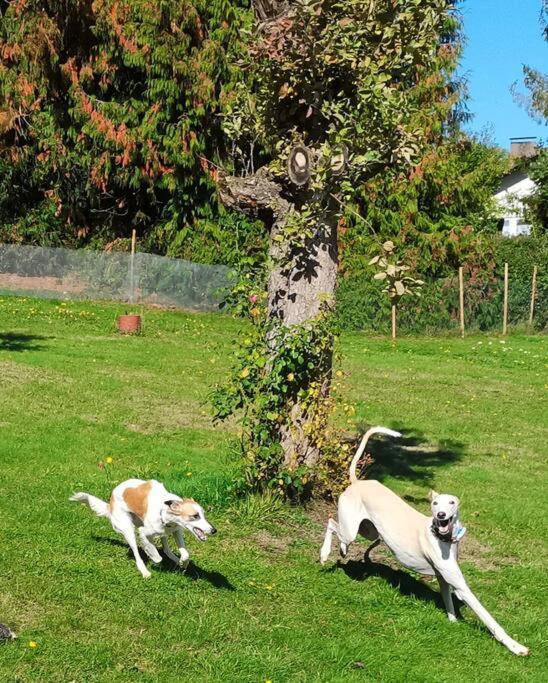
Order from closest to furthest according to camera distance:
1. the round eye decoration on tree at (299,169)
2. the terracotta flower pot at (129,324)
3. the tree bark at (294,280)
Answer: the round eye decoration on tree at (299,169), the tree bark at (294,280), the terracotta flower pot at (129,324)

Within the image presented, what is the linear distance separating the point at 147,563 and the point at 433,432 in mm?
7124

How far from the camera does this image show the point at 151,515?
608 cm

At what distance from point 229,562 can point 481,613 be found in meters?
1.94

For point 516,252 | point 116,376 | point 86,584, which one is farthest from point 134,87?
point 86,584

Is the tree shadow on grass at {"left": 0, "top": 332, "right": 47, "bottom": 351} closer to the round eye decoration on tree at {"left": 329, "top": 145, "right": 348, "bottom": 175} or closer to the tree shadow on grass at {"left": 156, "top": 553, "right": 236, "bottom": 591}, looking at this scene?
the round eye decoration on tree at {"left": 329, "top": 145, "right": 348, "bottom": 175}

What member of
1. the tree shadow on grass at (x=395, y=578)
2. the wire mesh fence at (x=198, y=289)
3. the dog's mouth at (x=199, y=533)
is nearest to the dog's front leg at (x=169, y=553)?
the dog's mouth at (x=199, y=533)

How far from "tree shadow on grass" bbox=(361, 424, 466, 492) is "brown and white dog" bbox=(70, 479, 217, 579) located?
3.86 metres

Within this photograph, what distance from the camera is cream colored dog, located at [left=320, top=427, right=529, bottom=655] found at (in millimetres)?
5805

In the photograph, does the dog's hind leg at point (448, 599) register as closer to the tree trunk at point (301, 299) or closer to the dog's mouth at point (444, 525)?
the dog's mouth at point (444, 525)

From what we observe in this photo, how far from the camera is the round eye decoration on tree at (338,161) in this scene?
26.5ft

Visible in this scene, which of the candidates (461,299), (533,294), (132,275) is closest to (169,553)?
(461,299)

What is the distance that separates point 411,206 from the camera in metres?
28.5

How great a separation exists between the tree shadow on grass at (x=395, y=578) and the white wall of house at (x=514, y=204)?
A: 4425 centimetres

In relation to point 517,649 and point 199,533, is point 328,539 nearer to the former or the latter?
point 199,533
